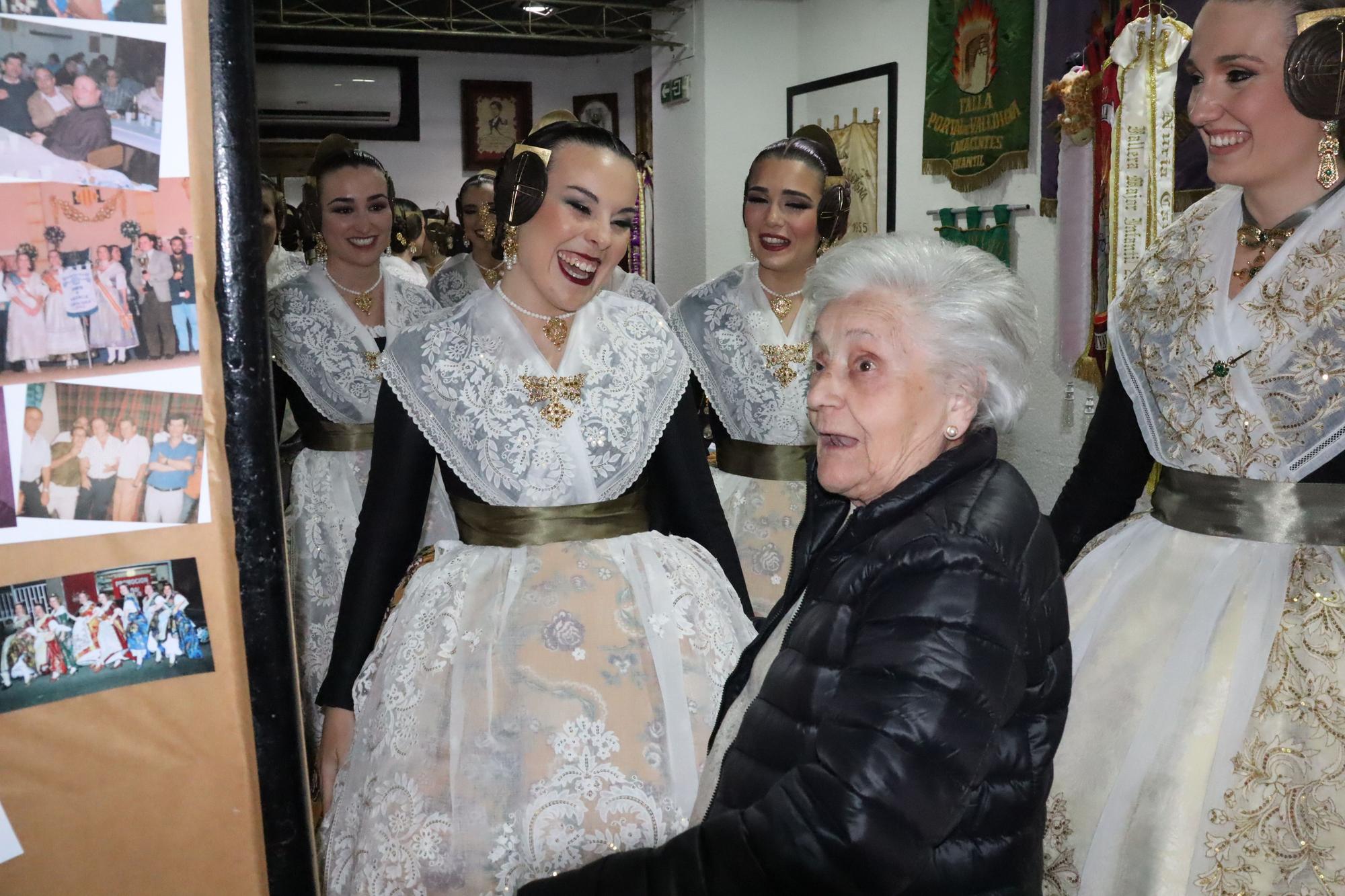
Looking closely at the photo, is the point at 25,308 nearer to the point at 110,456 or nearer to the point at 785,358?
the point at 110,456

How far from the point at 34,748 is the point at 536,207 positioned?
1436mm

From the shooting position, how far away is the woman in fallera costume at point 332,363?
332cm

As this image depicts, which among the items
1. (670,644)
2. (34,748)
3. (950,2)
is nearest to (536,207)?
(670,644)

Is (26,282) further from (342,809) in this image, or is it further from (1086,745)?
(1086,745)

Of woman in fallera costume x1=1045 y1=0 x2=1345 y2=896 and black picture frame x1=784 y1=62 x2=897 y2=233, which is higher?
black picture frame x1=784 y1=62 x2=897 y2=233

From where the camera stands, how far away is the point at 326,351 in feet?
11.3

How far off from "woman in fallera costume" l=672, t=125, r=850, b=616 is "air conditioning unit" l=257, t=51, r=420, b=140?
28.8 ft

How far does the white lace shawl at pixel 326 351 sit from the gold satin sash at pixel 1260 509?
7.62 feet

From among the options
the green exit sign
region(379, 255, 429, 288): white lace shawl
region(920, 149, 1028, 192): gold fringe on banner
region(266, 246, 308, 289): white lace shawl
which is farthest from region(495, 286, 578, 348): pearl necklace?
the green exit sign

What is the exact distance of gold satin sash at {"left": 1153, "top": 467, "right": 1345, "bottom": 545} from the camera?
1.83 meters

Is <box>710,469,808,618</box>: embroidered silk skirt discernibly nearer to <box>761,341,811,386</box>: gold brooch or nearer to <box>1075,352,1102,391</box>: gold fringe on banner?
<box>761,341,811,386</box>: gold brooch

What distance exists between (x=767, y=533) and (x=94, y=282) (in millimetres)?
2473

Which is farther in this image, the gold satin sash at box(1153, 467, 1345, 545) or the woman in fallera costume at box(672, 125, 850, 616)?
the woman in fallera costume at box(672, 125, 850, 616)

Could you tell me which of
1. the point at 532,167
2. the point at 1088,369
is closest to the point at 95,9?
the point at 532,167
